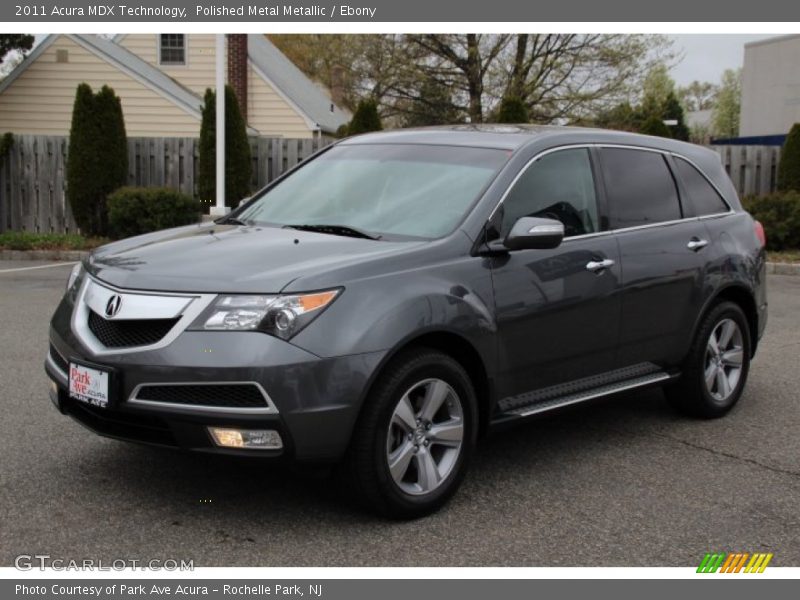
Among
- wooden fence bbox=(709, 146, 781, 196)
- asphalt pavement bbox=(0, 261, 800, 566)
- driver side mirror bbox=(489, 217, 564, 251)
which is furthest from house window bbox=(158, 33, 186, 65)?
driver side mirror bbox=(489, 217, 564, 251)

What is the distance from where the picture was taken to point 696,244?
6234 mm

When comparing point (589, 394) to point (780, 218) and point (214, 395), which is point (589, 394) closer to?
point (214, 395)

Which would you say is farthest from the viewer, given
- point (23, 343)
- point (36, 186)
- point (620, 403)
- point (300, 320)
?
point (36, 186)

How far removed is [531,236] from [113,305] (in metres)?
1.98

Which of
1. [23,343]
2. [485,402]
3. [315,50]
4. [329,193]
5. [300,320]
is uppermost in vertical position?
[315,50]

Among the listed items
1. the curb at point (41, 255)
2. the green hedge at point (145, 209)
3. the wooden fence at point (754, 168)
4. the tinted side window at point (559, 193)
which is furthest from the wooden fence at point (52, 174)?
Result: the tinted side window at point (559, 193)

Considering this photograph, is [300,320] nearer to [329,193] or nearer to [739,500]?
[329,193]

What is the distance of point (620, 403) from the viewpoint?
23.1 feet

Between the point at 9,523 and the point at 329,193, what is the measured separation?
2.39 meters

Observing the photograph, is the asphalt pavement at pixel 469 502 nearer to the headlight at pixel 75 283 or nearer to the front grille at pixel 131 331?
the front grille at pixel 131 331

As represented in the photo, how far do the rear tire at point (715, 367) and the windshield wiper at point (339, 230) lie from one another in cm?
244

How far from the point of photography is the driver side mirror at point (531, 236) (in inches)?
192

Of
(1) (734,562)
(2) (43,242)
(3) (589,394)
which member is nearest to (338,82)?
(2) (43,242)
